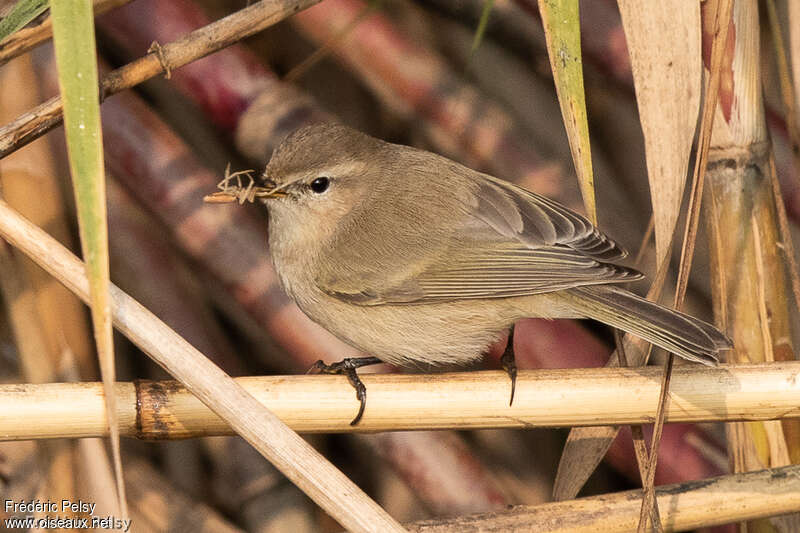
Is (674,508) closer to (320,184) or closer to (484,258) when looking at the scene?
(484,258)

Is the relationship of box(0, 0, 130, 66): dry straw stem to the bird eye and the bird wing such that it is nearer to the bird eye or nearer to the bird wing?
the bird eye

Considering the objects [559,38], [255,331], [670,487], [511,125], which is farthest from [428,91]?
[670,487]

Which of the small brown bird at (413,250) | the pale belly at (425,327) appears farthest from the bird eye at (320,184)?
the pale belly at (425,327)

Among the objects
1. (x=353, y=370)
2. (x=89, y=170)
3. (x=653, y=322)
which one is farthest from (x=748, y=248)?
(x=89, y=170)

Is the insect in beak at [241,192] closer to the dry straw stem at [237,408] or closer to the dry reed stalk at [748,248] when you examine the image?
the dry straw stem at [237,408]

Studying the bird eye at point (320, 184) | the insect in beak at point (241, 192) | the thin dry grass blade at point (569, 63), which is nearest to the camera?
the thin dry grass blade at point (569, 63)

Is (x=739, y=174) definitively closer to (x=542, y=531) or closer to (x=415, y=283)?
(x=415, y=283)

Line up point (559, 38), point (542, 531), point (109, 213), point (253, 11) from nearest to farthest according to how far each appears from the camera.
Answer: point (559, 38) → point (542, 531) → point (253, 11) → point (109, 213)

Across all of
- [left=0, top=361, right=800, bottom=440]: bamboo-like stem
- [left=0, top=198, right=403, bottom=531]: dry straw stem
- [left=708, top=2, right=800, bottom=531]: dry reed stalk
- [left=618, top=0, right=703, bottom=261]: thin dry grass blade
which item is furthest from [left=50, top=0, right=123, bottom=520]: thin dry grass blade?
[left=708, top=2, right=800, bottom=531]: dry reed stalk
